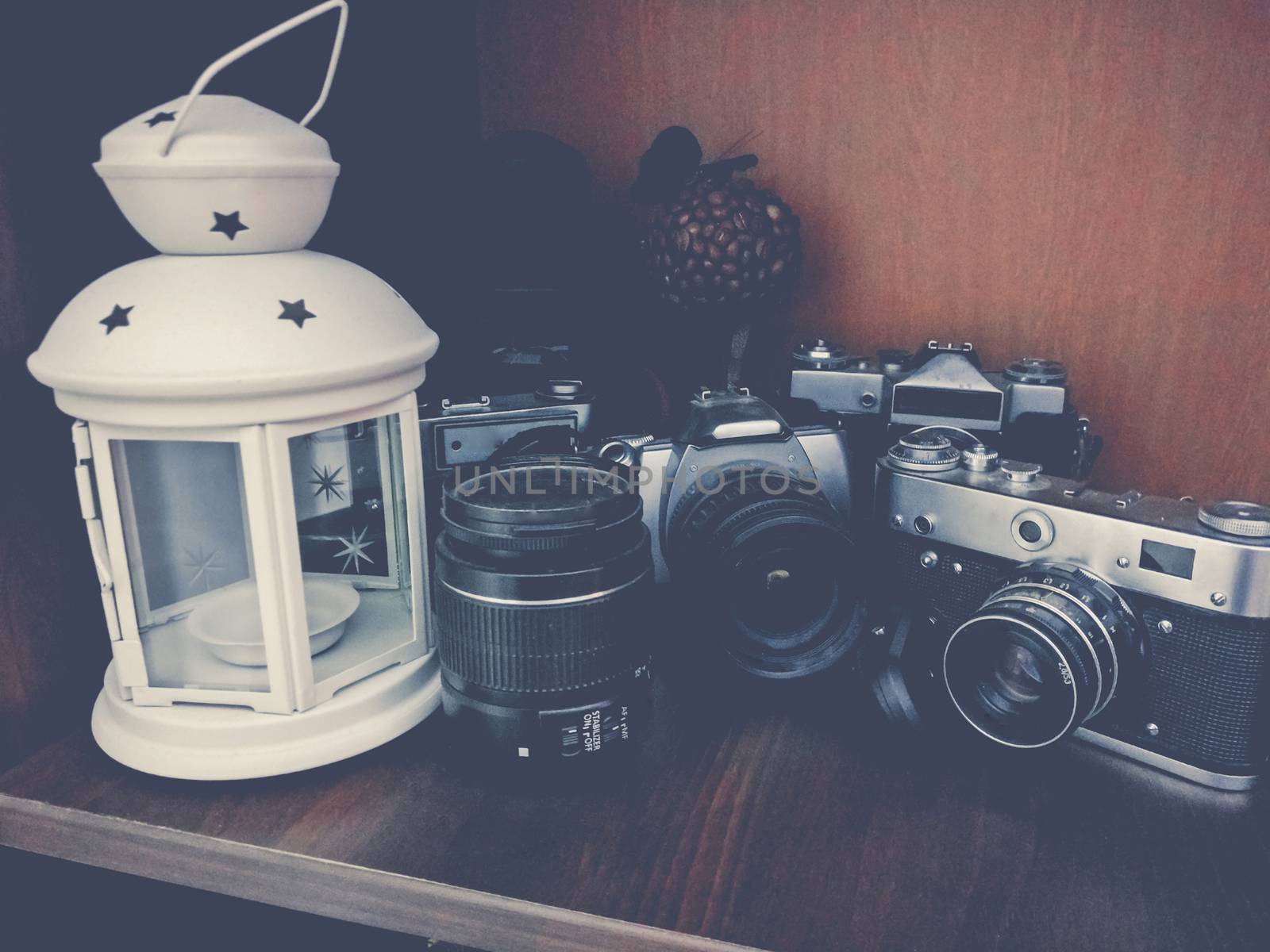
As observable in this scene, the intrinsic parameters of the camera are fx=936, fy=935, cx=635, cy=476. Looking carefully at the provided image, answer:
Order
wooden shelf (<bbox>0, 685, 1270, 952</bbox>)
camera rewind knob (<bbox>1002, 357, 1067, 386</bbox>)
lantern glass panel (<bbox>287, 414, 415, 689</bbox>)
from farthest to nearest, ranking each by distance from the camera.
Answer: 1. camera rewind knob (<bbox>1002, 357, 1067, 386</bbox>)
2. lantern glass panel (<bbox>287, 414, 415, 689</bbox>)
3. wooden shelf (<bbox>0, 685, 1270, 952</bbox>)

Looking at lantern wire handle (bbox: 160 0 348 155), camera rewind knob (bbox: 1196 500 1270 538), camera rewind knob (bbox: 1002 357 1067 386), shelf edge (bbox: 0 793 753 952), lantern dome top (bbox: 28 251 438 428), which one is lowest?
shelf edge (bbox: 0 793 753 952)

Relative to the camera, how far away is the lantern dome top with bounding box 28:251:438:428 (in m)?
0.45

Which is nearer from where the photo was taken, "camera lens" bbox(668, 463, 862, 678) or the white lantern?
the white lantern

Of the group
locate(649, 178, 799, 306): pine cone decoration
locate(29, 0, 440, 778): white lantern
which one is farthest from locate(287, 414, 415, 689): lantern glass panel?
locate(649, 178, 799, 306): pine cone decoration

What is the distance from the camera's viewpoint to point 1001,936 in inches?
16.7

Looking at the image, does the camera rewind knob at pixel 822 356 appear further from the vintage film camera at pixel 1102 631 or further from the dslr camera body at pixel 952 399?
the vintage film camera at pixel 1102 631

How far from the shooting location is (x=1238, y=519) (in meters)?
0.52

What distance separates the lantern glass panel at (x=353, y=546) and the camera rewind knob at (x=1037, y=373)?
→ 459 mm

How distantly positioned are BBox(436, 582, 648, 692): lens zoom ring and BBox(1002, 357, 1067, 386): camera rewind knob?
1.20ft

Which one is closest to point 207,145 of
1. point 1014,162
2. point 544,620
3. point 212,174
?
point 212,174

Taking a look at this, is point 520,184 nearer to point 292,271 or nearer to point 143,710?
point 292,271

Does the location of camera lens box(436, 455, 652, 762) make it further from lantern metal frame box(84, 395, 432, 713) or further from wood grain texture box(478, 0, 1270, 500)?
wood grain texture box(478, 0, 1270, 500)

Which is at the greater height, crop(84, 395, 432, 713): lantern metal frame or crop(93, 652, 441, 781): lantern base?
crop(84, 395, 432, 713): lantern metal frame

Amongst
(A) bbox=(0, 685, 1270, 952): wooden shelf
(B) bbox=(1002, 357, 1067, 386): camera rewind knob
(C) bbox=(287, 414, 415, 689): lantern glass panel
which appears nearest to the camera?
(A) bbox=(0, 685, 1270, 952): wooden shelf
